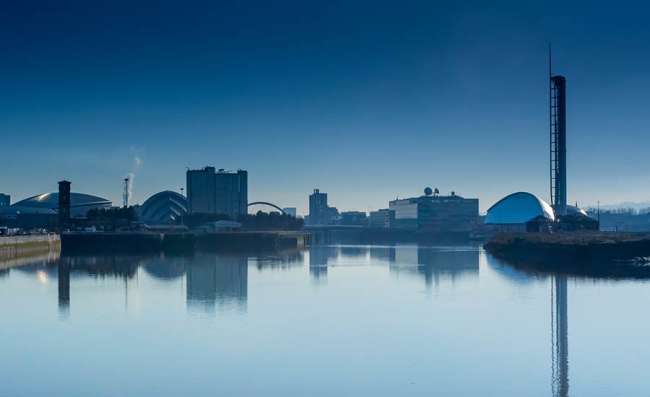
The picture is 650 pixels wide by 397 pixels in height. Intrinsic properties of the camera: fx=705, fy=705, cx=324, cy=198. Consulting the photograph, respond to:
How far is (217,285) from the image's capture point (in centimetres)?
3403

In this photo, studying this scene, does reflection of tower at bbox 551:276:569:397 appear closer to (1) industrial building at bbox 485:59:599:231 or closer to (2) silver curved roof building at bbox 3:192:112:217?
(1) industrial building at bbox 485:59:599:231

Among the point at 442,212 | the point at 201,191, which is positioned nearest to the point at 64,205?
the point at 201,191

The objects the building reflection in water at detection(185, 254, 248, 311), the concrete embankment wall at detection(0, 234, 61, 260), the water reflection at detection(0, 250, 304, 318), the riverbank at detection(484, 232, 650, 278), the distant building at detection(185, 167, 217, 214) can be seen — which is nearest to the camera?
the building reflection in water at detection(185, 254, 248, 311)

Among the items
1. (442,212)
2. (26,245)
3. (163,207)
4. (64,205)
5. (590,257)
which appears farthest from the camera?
(442,212)

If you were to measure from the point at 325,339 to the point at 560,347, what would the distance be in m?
6.11

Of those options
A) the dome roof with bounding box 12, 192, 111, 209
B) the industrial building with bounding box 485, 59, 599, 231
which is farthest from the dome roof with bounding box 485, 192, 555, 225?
the dome roof with bounding box 12, 192, 111, 209

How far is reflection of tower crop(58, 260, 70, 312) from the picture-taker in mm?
26086

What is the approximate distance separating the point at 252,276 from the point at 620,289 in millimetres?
19138

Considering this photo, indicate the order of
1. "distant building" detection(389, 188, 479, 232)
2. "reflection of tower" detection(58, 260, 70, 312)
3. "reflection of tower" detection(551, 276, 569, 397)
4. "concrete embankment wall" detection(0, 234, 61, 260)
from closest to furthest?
"reflection of tower" detection(551, 276, 569, 397), "reflection of tower" detection(58, 260, 70, 312), "concrete embankment wall" detection(0, 234, 61, 260), "distant building" detection(389, 188, 479, 232)

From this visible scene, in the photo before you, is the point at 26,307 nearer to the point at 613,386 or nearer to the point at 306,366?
the point at 306,366

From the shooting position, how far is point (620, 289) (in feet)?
103

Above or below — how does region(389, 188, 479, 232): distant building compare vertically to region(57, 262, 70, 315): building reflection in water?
above

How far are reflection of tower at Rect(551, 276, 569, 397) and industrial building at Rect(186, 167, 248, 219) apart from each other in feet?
407

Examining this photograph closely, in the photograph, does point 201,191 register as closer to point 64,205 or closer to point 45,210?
point 45,210
